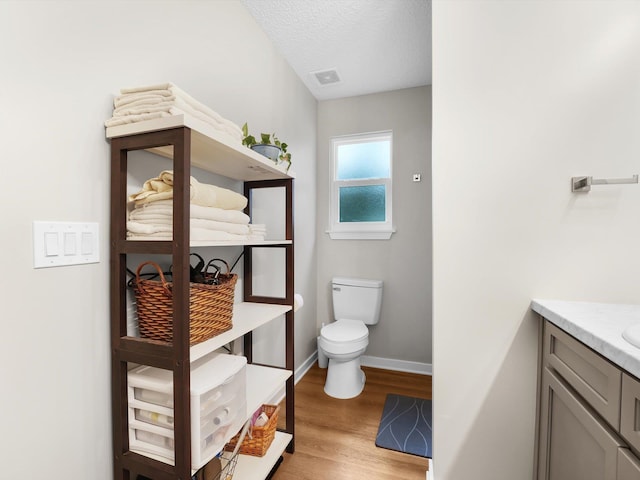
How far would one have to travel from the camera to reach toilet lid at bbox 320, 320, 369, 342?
2152 millimetres

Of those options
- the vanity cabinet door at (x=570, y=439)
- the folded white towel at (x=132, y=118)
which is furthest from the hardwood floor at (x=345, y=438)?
the folded white towel at (x=132, y=118)

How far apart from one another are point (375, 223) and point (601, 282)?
1.69 m

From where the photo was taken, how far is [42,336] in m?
0.81

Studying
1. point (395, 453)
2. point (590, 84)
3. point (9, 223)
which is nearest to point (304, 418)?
point (395, 453)

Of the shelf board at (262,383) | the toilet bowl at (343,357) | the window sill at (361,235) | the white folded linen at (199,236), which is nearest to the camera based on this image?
the white folded linen at (199,236)

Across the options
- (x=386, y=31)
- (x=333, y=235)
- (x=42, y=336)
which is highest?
(x=386, y=31)

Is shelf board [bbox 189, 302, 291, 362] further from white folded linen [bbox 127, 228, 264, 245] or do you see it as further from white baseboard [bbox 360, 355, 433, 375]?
white baseboard [bbox 360, 355, 433, 375]

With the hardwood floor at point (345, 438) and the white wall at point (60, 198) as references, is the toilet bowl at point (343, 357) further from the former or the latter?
the white wall at point (60, 198)

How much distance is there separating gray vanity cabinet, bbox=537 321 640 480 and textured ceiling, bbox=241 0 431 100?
1.84 m

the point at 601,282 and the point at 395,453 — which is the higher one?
the point at 601,282

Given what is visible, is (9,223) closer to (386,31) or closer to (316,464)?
(316,464)

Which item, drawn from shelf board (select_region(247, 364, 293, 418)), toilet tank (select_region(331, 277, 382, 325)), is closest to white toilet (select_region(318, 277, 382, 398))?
toilet tank (select_region(331, 277, 382, 325))

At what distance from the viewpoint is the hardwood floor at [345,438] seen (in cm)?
150

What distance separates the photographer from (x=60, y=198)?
85 cm
